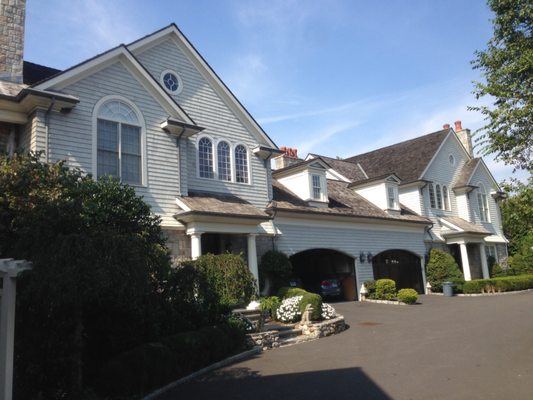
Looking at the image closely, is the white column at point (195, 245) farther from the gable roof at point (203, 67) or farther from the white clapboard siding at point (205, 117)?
the gable roof at point (203, 67)

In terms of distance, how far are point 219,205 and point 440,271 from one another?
16.7 metres

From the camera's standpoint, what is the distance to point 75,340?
28.6ft

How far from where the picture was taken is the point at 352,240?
24.1 m

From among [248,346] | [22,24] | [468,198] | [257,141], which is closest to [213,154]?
[257,141]

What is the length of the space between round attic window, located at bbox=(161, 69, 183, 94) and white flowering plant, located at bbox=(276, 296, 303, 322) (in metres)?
9.45

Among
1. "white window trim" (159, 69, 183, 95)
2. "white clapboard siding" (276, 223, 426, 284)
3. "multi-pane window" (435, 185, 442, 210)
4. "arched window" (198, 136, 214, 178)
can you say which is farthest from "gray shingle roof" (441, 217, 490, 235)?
"white window trim" (159, 69, 183, 95)

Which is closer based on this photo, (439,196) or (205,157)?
(205,157)

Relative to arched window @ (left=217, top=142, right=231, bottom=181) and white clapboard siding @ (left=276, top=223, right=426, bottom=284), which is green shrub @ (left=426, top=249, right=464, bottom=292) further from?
arched window @ (left=217, top=142, right=231, bottom=181)

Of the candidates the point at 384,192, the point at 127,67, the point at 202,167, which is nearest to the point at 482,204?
the point at 384,192

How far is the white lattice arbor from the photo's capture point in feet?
21.8

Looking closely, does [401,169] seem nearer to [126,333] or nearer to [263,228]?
[263,228]

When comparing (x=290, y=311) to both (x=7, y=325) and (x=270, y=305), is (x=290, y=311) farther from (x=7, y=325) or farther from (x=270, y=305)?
(x=7, y=325)

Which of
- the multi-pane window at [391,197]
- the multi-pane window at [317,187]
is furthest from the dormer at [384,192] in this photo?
the multi-pane window at [317,187]

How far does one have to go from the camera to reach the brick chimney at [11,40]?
1511 cm
